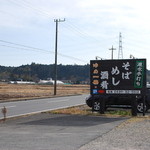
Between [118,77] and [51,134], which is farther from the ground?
[118,77]

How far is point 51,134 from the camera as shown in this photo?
34.1 feet

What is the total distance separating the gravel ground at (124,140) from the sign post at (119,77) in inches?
174

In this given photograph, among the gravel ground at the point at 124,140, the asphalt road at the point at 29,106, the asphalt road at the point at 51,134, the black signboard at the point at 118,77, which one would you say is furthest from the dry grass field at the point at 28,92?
the gravel ground at the point at 124,140

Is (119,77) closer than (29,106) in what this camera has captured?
Yes

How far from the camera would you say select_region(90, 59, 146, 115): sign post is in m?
16.0

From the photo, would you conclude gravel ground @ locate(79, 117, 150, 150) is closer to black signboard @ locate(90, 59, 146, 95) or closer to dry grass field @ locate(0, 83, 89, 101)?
black signboard @ locate(90, 59, 146, 95)

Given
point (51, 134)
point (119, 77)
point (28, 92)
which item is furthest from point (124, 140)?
point (28, 92)

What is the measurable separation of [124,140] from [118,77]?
24.5 ft

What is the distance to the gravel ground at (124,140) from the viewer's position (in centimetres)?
827

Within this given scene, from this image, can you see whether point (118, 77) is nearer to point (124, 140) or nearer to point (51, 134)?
point (51, 134)

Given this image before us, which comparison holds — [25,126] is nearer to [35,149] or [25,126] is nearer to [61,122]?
[61,122]

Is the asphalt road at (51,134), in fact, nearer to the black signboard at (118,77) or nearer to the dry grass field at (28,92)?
the black signboard at (118,77)

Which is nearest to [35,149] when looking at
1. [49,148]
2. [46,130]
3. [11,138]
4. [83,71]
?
[49,148]

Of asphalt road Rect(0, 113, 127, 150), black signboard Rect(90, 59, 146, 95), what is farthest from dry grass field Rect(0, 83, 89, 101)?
asphalt road Rect(0, 113, 127, 150)
